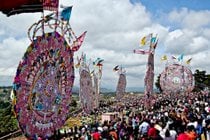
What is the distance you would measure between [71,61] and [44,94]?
2526 millimetres

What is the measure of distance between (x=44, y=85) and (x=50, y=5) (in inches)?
109

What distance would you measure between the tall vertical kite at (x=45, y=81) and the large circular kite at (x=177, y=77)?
42159mm

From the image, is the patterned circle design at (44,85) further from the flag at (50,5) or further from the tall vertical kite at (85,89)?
the tall vertical kite at (85,89)

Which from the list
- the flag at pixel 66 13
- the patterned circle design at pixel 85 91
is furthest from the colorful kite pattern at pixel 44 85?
the patterned circle design at pixel 85 91

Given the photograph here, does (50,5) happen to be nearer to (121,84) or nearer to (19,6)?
(19,6)

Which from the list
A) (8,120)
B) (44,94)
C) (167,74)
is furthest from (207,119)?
(167,74)

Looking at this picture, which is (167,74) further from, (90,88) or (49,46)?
(49,46)

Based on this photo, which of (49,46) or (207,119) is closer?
(49,46)

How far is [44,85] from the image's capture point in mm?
14812

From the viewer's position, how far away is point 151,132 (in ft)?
50.1

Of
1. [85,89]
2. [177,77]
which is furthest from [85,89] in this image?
[177,77]

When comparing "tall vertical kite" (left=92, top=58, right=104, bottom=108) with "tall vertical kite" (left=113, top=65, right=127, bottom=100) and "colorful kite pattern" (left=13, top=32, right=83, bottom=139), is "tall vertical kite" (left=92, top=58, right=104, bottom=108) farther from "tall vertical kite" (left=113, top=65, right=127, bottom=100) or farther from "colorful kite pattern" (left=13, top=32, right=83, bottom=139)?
"colorful kite pattern" (left=13, top=32, right=83, bottom=139)

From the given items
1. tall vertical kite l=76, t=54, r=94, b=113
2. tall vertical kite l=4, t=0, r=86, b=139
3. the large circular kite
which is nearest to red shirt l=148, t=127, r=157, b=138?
tall vertical kite l=4, t=0, r=86, b=139

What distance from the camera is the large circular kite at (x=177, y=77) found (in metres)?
57.8
